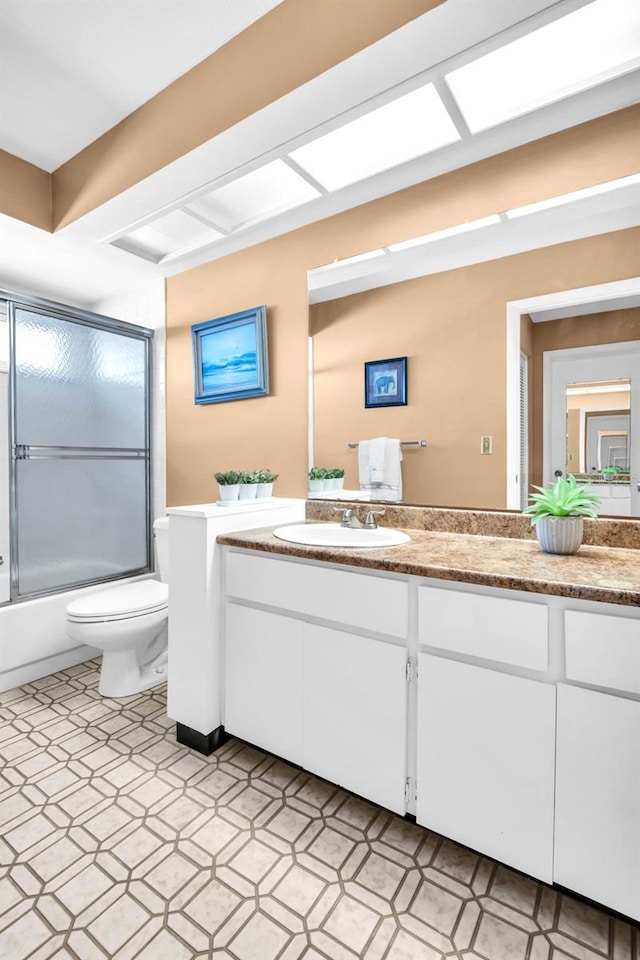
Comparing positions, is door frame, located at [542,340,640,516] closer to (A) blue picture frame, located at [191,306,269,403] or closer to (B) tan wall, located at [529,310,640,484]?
(B) tan wall, located at [529,310,640,484]

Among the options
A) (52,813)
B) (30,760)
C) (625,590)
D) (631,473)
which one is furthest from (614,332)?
(30,760)

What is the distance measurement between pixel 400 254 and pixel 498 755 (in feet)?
5.90

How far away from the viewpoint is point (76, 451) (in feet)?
8.91

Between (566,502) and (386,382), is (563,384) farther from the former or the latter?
(386,382)

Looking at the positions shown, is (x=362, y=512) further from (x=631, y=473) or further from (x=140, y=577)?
(x=140, y=577)

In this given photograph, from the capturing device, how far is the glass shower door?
8.13 ft

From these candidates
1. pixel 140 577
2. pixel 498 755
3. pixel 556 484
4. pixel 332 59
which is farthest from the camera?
pixel 140 577

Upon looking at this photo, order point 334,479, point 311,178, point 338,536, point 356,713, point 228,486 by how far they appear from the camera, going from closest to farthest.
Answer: point 356,713 → point 338,536 → point 311,178 → point 228,486 → point 334,479

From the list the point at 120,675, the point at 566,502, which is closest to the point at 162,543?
the point at 120,675

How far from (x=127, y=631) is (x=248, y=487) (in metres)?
0.84

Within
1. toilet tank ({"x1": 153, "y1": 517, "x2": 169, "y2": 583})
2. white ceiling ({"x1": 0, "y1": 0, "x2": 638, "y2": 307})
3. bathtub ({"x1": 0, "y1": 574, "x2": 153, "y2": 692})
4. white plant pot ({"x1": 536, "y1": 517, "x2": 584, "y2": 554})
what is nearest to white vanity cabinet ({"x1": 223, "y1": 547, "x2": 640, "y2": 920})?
white plant pot ({"x1": 536, "y1": 517, "x2": 584, "y2": 554})

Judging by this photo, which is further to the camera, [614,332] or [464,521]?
[464,521]

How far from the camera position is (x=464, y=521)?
1.82 metres

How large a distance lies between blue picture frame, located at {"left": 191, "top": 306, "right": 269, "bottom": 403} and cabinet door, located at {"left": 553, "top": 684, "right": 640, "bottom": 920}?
1.86 m
